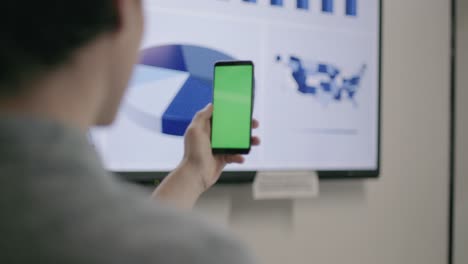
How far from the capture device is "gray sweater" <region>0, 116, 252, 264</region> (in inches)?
15.3

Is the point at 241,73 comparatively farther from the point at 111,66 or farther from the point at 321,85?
the point at 111,66

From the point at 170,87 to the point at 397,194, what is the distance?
879 mm

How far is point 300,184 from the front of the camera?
1.57m

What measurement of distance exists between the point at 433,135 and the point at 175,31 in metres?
1.01

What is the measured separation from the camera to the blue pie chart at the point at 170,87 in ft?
4.29

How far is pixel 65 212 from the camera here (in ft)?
1.29

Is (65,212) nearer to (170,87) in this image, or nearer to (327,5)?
(170,87)

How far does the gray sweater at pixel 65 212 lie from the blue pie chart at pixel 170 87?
89 cm

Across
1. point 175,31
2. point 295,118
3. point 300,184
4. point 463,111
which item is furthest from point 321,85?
point 463,111

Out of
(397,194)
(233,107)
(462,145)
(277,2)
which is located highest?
(277,2)

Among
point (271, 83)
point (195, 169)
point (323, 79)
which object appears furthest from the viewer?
point (323, 79)

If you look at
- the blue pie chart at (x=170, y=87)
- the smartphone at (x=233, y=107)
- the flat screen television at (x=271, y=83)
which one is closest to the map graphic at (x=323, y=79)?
the flat screen television at (x=271, y=83)

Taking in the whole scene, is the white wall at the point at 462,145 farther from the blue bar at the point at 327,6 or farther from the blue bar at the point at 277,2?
the blue bar at the point at 277,2

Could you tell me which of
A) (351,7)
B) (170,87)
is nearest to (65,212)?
(170,87)
